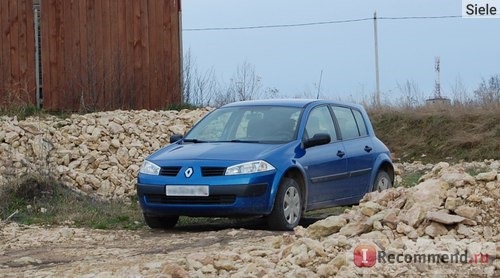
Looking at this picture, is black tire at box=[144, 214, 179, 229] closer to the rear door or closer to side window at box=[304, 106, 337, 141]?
side window at box=[304, 106, 337, 141]

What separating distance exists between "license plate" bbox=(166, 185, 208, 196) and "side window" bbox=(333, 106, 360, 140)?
2.47m

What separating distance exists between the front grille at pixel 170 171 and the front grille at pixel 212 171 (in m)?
0.31

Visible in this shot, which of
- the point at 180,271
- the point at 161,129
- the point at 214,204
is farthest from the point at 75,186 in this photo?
the point at 180,271

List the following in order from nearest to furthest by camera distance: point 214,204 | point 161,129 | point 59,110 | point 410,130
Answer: point 214,204, point 161,129, point 59,110, point 410,130

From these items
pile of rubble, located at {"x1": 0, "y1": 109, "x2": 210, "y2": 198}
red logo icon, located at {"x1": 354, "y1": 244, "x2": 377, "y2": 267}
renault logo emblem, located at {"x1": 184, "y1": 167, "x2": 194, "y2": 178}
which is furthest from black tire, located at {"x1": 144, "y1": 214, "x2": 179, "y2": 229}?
red logo icon, located at {"x1": 354, "y1": 244, "x2": 377, "y2": 267}

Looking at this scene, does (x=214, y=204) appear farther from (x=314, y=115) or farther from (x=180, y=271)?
(x=180, y=271)

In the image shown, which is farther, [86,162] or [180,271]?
[86,162]

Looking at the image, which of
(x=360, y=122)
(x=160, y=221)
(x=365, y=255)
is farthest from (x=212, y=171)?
→ (x=365, y=255)

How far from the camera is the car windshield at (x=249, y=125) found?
42.1 feet

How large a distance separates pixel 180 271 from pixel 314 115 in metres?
5.82

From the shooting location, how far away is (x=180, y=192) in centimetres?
1205

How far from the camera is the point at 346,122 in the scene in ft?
45.9

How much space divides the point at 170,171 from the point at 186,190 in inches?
14.0

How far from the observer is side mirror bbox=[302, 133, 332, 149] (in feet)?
41.8
